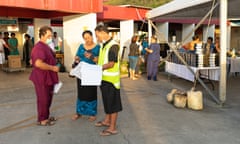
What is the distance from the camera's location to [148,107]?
230 inches

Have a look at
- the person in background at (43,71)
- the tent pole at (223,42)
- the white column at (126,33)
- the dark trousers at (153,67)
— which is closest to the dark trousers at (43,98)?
the person in background at (43,71)

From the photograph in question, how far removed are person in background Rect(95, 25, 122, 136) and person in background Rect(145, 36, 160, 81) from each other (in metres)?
5.30

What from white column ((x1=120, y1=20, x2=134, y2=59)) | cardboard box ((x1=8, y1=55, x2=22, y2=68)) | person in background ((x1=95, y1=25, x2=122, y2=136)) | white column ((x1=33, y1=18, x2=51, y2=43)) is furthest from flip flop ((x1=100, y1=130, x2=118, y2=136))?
white column ((x1=120, y1=20, x2=134, y2=59))

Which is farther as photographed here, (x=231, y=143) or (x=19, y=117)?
(x=19, y=117)

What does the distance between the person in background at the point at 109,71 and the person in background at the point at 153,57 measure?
5.30 meters

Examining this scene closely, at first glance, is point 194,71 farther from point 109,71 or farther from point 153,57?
point 109,71

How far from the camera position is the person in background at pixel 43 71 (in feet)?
13.7

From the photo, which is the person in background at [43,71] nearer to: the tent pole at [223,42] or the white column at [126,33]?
the tent pole at [223,42]

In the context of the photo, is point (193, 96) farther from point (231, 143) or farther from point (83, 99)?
point (83, 99)

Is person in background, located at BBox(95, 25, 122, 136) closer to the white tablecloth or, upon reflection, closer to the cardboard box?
the white tablecloth

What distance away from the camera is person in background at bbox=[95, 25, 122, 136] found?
3876 mm

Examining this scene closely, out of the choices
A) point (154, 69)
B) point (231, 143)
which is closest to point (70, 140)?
point (231, 143)

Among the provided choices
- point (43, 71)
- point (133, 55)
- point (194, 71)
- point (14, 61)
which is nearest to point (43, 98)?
point (43, 71)

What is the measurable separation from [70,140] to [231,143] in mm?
2294
